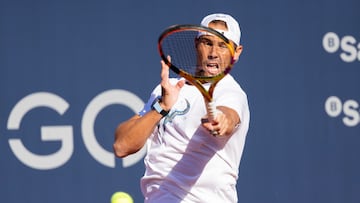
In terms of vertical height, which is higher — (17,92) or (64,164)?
(17,92)

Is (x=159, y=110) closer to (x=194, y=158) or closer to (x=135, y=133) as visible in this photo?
(x=135, y=133)

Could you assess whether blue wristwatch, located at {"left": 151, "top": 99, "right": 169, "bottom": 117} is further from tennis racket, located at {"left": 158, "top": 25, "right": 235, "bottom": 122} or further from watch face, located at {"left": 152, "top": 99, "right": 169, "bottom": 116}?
tennis racket, located at {"left": 158, "top": 25, "right": 235, "bottom": 122}

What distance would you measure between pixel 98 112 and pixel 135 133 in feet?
6.29

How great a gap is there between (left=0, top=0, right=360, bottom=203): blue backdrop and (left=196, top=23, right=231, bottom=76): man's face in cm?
178

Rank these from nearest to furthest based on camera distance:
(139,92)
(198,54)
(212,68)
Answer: (212,68), (198,54), (139,92)

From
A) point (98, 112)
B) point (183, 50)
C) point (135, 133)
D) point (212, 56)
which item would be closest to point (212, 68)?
point (212, 56)

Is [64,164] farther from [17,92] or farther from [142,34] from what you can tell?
[142,34]

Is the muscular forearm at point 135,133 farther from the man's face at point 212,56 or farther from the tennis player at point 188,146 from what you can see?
the man's face at point 212,56

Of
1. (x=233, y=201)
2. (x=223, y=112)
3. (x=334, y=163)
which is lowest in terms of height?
(x=334, y=163)

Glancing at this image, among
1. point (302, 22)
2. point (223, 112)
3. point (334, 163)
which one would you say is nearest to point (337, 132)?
point (334, 163)

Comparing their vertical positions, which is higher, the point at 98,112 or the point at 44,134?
the point at 98,112

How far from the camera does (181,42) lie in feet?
11.6

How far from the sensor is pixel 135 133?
3266mm

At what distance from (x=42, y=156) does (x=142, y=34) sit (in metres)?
0.99
